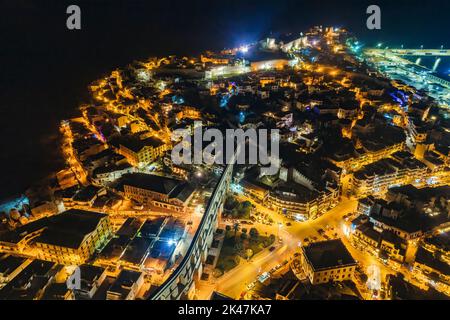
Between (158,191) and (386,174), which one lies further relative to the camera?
(386,174)

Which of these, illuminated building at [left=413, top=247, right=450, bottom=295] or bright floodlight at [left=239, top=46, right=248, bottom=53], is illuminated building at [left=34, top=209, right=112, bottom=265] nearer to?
illuminated building at [left=413, top=247, right=450, bottom=295]

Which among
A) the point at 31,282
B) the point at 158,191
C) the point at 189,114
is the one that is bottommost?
the point at 31,282

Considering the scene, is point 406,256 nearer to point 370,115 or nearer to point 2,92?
point 370,115

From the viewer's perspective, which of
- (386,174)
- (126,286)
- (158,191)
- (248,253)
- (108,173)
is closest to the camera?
(126,286)

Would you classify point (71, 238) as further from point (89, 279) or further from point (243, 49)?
point (243, 49)

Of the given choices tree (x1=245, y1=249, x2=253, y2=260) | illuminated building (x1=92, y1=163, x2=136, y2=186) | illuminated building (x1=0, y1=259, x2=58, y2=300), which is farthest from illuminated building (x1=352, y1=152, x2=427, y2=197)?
illuminated building (x1=0, y1=259, x2=58, y2=300)

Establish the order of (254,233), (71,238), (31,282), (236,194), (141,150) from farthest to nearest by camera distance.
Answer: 1. (141,150)
2. (236,194)
3. (254,233)
4. (71,238)
5. (31,282)

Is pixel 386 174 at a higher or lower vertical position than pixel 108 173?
higher

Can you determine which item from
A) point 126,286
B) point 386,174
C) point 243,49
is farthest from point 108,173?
point 243,49
